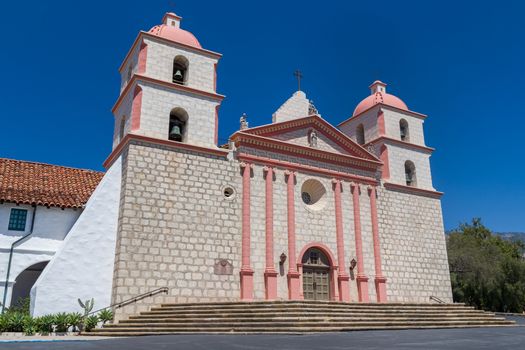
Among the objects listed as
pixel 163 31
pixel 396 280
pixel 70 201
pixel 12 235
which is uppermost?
pixel 163 31

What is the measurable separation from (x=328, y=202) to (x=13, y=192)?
12975mm

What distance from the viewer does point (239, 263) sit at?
18.0 m

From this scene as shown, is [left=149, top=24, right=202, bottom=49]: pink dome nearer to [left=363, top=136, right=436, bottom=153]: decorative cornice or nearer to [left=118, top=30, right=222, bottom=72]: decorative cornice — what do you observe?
[left=118, top=30, right=222, bottom=72]: decorative cornice

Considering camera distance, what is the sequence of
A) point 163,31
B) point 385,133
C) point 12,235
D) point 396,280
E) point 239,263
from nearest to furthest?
point 12,235 < point 239,263 < point 163,31 < point 396,280 < point 385,133

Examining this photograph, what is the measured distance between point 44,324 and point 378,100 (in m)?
19.3

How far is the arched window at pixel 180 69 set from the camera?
19562 millimetres

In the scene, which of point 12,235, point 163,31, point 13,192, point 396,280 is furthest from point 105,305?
point 396,280

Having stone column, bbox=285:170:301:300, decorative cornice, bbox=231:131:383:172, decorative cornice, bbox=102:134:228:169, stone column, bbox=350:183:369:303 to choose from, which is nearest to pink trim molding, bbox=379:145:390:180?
decorative cornice, bbox=231:131:383:172

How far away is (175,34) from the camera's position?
20.0 metres

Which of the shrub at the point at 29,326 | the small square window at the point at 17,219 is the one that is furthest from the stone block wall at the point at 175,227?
the small square window at the point at 17,219

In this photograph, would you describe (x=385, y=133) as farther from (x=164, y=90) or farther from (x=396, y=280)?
(x=164, y=90)

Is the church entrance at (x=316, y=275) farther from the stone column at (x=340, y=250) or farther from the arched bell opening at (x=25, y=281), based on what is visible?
the arched bell opening at (x=25, y=281)

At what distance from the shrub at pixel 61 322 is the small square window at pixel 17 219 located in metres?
4.37

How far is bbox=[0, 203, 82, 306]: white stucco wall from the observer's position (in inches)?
644
